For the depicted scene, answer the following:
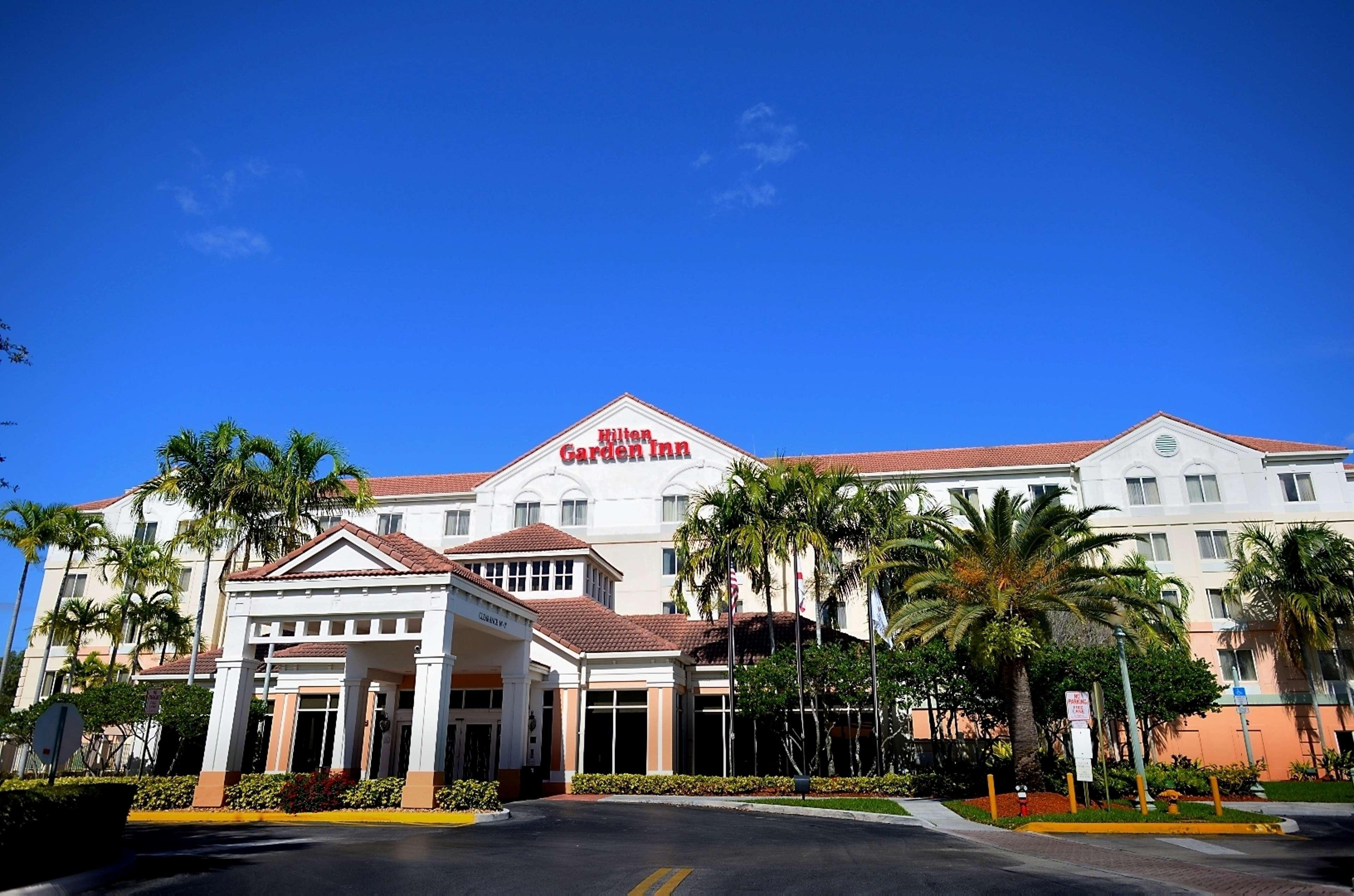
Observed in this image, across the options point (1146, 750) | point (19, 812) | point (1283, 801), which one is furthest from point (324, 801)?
point (1146, 750)

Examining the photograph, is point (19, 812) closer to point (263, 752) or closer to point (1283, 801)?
point (263, 752)

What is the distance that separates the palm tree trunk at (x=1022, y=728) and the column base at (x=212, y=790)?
19.6 m

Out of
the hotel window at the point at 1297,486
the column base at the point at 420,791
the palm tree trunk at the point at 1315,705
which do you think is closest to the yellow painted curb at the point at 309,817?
the column base at the point at 420,791

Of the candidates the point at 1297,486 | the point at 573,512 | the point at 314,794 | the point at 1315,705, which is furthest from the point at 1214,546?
the point at 314,794

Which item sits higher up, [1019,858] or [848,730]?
[848,730]

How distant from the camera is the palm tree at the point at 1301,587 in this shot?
38562mm

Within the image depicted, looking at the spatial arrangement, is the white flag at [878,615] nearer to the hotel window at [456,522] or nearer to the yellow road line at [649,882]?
the yellow road line at [649,882]

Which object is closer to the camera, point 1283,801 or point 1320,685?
point 1283,801

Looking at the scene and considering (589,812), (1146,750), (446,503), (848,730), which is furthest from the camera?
(446,503)

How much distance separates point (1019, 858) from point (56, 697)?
33.5 m

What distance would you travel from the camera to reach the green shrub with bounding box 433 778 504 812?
21016 millimetres

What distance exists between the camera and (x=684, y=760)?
3353 centimetres

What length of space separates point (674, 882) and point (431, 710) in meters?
11.6

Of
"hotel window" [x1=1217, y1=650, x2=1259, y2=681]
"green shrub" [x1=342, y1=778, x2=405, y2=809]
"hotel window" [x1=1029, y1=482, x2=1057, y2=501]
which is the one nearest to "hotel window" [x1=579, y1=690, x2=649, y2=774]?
"green shrub" [x1=342, y1=778, x2=405, y2=809]
